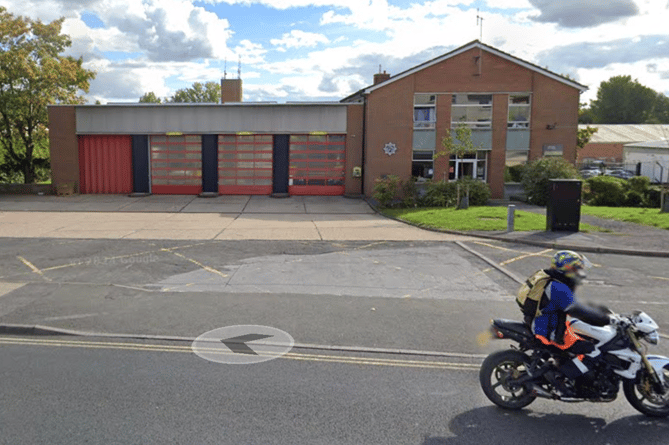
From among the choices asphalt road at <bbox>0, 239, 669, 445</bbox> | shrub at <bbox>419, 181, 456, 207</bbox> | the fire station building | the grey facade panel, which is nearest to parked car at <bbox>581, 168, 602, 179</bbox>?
the fire station building

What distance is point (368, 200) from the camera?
2659 centimetres

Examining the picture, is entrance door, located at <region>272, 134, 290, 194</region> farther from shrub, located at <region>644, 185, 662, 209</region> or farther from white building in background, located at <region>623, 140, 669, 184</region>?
white building in background, located at <region>623, 140, 669, 184</region>

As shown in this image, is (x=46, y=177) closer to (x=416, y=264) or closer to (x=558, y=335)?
(x=416, y=264)

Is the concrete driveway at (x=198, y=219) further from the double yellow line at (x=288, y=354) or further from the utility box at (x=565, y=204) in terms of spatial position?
the double yellow line at (x=288, y=354)

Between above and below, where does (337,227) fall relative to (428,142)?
below

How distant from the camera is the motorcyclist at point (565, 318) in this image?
483 centimetres

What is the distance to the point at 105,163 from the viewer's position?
29.0m

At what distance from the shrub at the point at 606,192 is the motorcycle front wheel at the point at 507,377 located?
21.9 metres

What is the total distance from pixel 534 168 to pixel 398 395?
67.2 feet

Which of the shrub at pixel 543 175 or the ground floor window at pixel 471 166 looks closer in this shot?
the shrub at pixel 543 175

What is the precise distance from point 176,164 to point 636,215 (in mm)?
21948

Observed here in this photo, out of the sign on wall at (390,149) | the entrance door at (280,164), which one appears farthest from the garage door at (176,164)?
the sign on wall at (390,149)

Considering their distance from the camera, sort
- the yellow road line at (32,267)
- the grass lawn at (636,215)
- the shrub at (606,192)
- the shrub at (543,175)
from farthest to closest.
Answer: the shrub at (606,192)
the shrub at (543,175)
the grass lawn at (636,215)
the yellow road line at (32,267)

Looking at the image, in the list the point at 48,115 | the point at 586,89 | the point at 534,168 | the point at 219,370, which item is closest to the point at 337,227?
the point at 534,168
